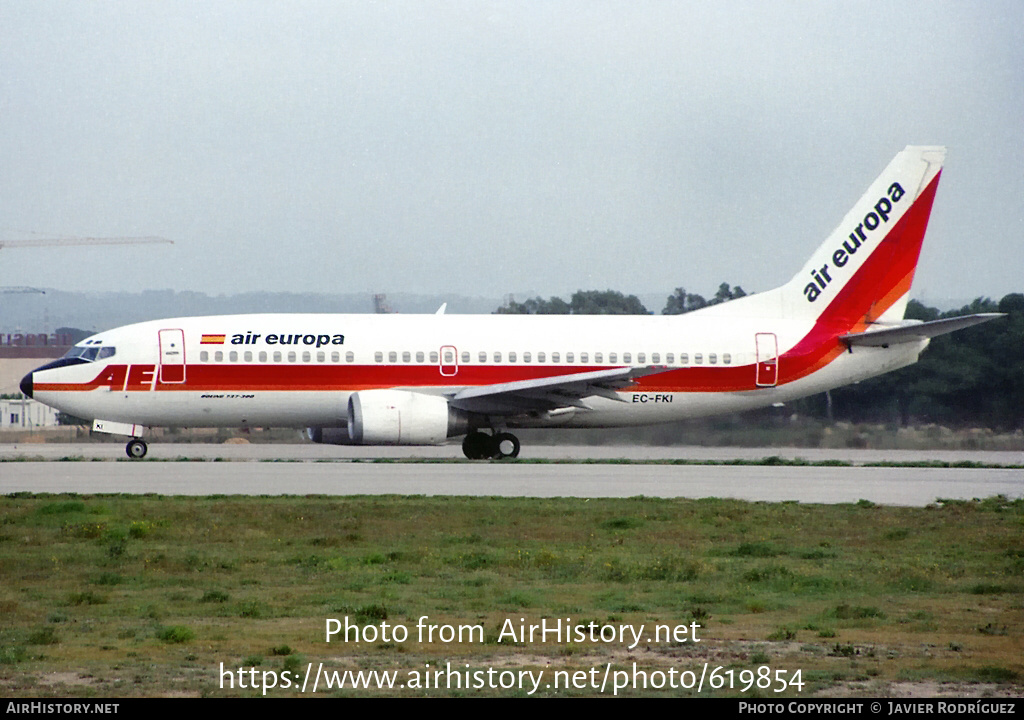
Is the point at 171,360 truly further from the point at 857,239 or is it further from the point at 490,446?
the point at 857,239

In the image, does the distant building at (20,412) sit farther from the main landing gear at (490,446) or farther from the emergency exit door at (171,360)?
the main landing gear at (490,446)

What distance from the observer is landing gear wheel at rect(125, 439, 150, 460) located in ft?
103

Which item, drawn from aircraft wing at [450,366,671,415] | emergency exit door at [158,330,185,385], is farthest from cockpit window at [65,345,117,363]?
aircraft wing at [450,366,671,415]

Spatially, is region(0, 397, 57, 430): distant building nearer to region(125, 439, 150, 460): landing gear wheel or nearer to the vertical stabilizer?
region(125, 439, 150, 460): landing gear wheel

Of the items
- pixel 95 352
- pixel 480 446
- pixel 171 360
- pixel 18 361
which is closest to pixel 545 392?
pixel 480 446

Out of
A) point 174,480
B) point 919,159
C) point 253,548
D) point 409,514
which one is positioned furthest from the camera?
point 919,159

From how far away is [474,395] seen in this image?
31141 mm

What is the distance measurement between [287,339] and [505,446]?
636 centimetres

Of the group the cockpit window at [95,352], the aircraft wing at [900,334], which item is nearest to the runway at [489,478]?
the cockpit window at [95,352]

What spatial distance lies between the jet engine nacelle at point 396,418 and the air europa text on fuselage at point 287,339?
1.48 meters

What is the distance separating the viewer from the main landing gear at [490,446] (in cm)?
3303

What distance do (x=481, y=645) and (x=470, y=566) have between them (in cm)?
437
